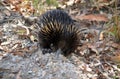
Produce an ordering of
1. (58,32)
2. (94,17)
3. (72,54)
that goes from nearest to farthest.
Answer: (58,32), (72,54), (94,17)

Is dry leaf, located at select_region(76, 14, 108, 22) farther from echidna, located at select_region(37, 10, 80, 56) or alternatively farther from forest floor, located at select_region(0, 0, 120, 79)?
echidna, located at select_region(37, 10, 80, 56)

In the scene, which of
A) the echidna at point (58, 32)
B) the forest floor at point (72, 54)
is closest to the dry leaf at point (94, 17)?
the forest floor at point (72, 54)

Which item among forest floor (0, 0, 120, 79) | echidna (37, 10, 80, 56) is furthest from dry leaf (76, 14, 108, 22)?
echidna (37, 10, 80, 56)

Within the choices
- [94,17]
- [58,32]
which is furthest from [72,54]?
[94,17]

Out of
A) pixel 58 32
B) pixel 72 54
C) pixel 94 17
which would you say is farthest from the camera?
pixel 94 17

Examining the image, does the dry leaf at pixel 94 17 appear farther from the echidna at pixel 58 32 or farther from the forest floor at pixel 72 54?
the echidna at pixel 58 32

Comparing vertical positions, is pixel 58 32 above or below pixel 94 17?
above

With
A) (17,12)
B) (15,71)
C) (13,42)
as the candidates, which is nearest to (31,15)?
(17,12)

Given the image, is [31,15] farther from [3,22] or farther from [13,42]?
[13,42]

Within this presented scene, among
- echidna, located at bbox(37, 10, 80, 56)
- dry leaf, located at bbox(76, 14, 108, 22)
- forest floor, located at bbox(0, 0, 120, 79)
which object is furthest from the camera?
dry leaf, located at bbox(76, 14, 108, 22)

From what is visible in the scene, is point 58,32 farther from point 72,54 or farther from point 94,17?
point 94,17
